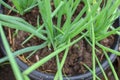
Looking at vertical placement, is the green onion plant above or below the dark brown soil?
above

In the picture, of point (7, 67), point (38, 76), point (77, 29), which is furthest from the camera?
point (7, 67)

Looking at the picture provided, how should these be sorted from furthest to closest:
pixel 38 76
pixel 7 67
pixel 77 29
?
pixel 7 67, pixel 38 76, pixel 77 29

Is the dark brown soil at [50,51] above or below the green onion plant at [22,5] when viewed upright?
below

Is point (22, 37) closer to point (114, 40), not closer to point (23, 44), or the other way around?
point (23, 44)

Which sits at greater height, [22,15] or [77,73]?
[22,15]

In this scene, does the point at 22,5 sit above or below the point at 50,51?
above

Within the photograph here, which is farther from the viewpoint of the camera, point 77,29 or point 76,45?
point 76,45

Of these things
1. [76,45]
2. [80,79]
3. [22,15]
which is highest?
[22,15]

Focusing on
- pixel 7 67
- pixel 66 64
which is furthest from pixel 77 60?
pixel 7 67
